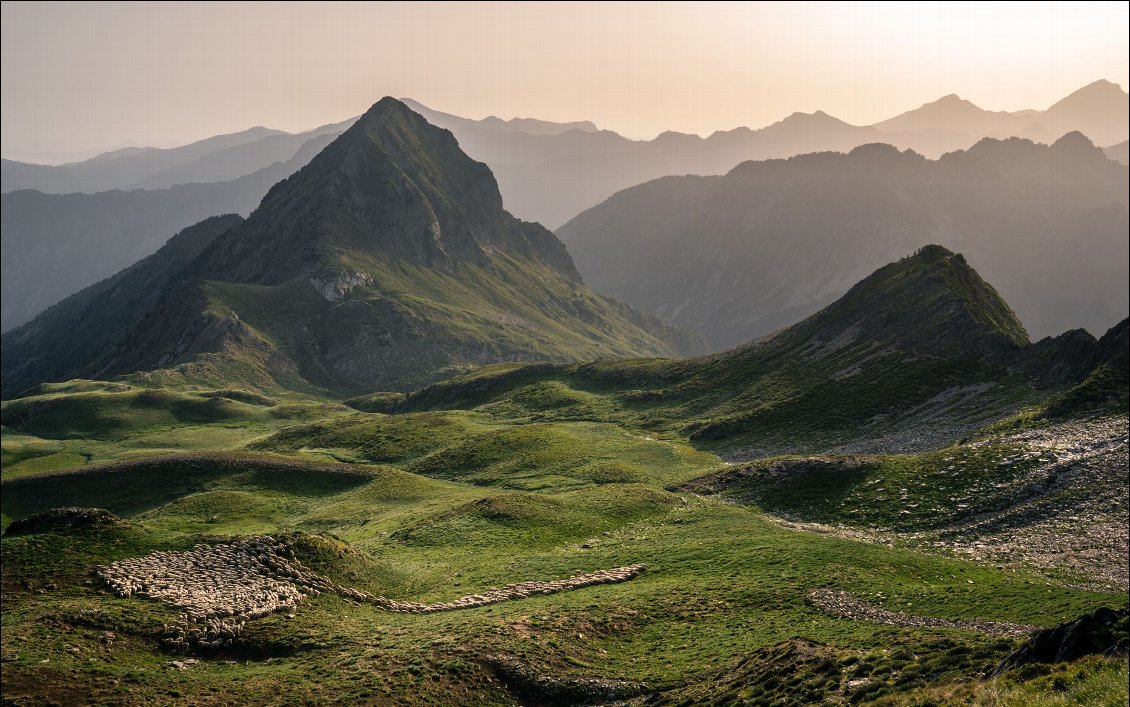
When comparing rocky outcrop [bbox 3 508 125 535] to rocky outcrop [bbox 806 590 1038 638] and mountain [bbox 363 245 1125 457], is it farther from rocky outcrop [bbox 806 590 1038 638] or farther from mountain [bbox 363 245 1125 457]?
mountain [bbox 363 245 1125 457]

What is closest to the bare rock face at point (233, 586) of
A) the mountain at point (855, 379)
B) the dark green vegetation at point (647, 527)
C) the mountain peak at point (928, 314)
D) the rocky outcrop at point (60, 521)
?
the dark green vegetation at point (647, 527)

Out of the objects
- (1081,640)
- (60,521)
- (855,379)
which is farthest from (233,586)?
(855,379)

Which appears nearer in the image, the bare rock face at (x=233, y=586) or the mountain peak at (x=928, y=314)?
the bare rock face at (x=233, y=586)

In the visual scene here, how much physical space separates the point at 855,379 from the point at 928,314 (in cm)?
2333

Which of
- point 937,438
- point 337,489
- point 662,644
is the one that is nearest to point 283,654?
point 662,644

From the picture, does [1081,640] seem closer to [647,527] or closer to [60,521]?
[647,527]

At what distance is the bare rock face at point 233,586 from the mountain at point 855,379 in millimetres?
67691

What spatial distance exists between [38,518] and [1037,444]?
82.5 metres

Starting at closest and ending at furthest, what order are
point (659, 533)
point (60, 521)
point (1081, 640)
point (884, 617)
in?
point (1081, 640), point (884, 617), point (60, 521), point (659, 533)

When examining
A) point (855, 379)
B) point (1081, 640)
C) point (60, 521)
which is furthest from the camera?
point (855, 379)

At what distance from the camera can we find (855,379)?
12488cm

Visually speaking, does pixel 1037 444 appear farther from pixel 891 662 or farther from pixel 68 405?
pixel 68 405

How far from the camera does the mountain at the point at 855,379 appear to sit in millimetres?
102938

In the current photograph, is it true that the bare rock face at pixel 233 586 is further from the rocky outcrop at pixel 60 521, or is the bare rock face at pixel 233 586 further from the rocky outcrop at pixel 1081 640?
the rocky outcrop at pixel 1081 640
